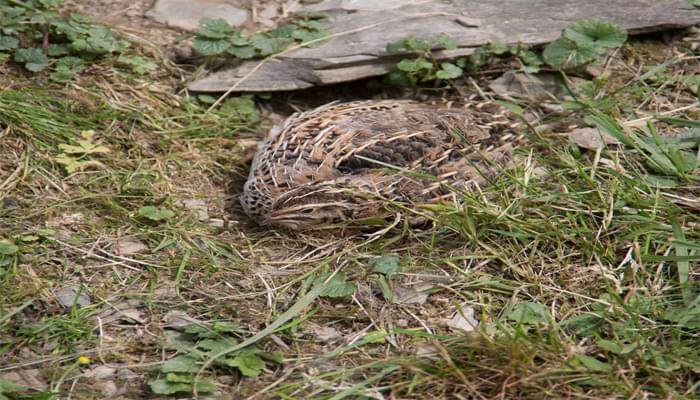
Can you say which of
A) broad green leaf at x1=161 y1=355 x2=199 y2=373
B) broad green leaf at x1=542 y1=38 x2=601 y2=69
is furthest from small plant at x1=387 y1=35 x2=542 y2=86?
broad green leaf at x1=161 y1=355 x2=199 y2=373

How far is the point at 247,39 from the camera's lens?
211 inches

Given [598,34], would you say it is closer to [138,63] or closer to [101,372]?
[138,63]

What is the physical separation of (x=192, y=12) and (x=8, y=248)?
2.37 m

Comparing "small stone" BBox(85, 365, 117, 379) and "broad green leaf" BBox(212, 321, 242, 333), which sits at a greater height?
"broad green leaf" BBox(212, 321, 242, 333)

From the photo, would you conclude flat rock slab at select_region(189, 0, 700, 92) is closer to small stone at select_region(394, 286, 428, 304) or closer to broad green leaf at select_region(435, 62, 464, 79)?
broad green leaf at select_region(435, 62, 464, 79)

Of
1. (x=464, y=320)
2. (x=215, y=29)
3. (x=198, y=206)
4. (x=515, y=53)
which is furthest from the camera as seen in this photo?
(x=215, y=29)

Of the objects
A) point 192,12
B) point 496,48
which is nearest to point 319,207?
point 496,48

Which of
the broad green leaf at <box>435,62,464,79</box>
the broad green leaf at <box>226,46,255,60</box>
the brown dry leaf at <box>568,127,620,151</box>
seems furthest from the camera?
the broad green leaf at <box>226,46,255,60</box>

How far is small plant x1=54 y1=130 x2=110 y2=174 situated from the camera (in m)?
4.55

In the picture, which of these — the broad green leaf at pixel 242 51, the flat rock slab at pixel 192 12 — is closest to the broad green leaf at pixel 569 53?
the broad green leaf at pixel 242 51

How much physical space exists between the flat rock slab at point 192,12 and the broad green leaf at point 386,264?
232 centimetres

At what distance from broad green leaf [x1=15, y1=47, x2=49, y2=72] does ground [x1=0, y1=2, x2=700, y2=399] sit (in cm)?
9

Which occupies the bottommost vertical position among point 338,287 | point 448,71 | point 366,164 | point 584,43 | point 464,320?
point 464,320

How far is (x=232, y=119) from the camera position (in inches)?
203
